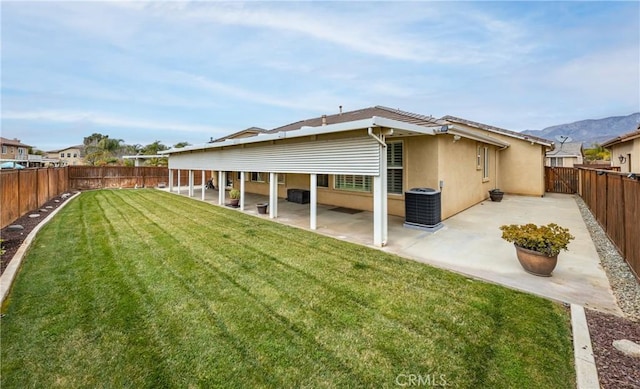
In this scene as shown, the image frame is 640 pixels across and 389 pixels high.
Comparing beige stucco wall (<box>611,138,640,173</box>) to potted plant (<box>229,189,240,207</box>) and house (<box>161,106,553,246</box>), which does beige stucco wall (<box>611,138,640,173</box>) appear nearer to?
house (<box>161,106,553,246</box>)

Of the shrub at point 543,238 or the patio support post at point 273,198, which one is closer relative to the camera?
the shrub at point 543,238

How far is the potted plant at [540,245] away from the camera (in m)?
4.29

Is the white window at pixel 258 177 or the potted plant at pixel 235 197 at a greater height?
the white window at pixel 258 177

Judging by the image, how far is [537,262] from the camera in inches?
175

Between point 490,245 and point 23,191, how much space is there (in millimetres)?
14434

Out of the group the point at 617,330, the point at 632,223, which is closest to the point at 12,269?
the point at 617,330

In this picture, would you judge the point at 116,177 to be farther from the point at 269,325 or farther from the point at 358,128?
the point at 269,325

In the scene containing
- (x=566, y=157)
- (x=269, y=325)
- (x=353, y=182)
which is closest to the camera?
(x=269, y=325)

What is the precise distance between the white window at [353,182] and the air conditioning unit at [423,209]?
2682 millimetres

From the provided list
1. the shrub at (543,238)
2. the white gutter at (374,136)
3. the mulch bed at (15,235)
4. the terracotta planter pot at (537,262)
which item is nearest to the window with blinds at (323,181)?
the white gutter at (374,136)

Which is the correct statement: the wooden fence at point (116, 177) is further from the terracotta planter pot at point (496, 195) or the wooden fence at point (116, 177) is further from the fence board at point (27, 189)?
the terracotta planter pot at point (496, 195)

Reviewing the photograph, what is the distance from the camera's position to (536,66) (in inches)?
684

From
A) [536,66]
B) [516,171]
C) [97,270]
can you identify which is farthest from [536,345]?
[536,66]

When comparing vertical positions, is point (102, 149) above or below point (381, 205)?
above
